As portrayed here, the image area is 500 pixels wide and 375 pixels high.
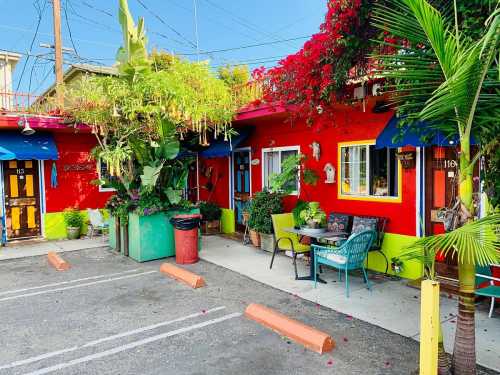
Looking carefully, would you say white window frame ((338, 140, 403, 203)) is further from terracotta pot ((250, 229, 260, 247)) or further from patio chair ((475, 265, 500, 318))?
terracotta pot ((250, 229, 260, 247))

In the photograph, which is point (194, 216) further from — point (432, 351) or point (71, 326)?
point (432, 351)

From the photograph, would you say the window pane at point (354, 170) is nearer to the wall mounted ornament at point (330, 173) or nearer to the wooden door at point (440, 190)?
the wall mounted ornament at point (330, 173)

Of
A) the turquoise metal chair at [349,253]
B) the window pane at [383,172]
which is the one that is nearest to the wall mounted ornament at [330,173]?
the window pane at [383,172]

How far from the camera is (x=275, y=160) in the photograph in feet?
33.5

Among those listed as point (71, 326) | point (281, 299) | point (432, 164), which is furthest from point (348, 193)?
point (71, 326)

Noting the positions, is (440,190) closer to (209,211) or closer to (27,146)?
(209,211)

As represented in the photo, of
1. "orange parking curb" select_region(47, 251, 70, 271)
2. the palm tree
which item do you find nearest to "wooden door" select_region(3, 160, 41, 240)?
"orange parking curb" select_region(47, 251, 70, 271)

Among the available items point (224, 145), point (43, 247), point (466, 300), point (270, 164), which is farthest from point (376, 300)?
point (43, 247)

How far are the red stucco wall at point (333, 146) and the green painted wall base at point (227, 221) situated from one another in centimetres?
147

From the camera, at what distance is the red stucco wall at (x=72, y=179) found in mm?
11578

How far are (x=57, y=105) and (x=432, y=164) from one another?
9.87 m

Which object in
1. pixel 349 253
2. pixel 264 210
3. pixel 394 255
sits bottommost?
pixel 394 255

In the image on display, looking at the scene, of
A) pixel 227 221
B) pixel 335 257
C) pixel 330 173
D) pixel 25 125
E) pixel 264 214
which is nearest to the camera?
pixel 335 257

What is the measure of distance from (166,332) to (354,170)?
5065mm
